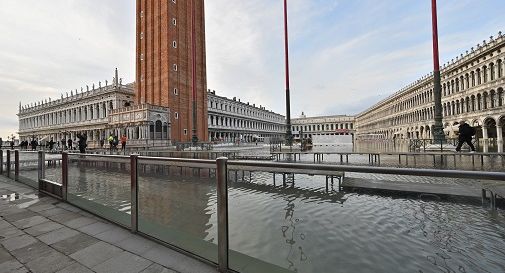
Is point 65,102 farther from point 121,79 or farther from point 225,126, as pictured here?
point 225,126

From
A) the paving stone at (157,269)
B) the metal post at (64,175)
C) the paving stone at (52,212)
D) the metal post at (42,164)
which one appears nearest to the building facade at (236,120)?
the metal post at (42,164)

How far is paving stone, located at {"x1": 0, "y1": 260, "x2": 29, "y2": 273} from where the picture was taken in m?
2.66

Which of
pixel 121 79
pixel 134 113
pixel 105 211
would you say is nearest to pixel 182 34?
pixel 134 113

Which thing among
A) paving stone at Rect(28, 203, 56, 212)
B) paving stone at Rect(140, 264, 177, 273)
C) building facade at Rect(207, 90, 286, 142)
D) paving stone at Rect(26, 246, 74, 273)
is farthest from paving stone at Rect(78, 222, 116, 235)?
building facade at Rect(207, 90, 286, 142)

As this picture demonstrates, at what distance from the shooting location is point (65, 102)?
65438mm

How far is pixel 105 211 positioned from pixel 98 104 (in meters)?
63.3

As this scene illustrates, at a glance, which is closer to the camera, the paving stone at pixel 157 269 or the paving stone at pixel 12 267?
the paving stone at pixel 157 269

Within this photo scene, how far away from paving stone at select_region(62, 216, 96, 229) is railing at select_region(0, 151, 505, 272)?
20 centimetres

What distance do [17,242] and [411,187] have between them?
287 inches

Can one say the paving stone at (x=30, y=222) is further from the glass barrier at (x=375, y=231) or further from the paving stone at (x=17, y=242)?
the glass barrier at (x=375, y=231)

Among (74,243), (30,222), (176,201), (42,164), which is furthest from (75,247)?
(42,164)

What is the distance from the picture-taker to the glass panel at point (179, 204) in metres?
3.23

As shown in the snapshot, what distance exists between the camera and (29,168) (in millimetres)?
7418

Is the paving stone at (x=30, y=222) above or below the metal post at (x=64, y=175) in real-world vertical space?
below
